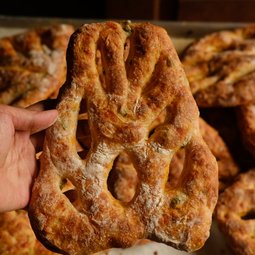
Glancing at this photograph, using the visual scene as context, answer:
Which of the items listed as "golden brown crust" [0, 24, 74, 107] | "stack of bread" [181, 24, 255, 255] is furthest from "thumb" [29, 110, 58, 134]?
"stack of bread" [181, 24, 255, 255]

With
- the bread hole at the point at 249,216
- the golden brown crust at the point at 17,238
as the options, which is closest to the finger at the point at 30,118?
the golden brown crust at the point at 17,238

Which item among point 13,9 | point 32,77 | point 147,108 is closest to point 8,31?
point 32,77

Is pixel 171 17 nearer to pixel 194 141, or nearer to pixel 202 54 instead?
pixel 202 54

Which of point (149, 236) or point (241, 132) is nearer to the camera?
point (149, 236)

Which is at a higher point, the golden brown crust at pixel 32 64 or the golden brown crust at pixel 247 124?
the golden brown crust at pixel 32 64

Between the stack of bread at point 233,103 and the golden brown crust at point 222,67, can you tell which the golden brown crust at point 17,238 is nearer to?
the stack of bread at point 233,103

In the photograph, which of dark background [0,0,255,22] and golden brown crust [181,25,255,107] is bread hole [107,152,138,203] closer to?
golden brown crust [181,25,255,107]
